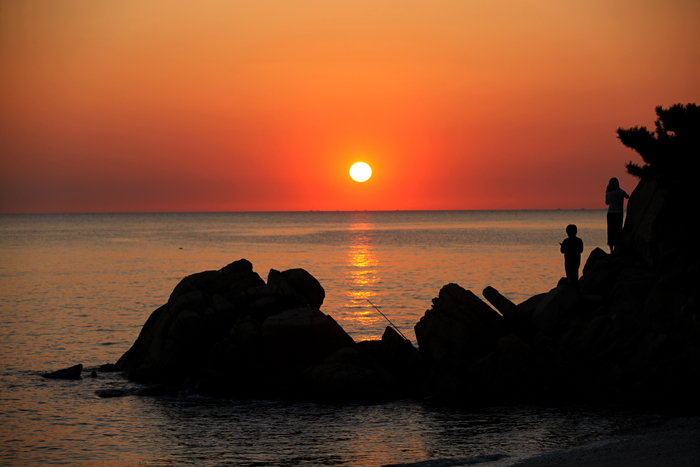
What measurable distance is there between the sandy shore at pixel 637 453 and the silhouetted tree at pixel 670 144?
23.7ft

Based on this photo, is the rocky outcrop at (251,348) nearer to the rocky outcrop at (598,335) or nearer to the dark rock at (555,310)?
the rocky outcrop at (598,335)

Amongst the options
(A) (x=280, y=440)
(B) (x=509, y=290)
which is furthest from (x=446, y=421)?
(B) (x=509, y=290)

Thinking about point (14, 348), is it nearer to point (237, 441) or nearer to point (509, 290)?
point (237, 441)

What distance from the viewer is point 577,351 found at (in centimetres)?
2141

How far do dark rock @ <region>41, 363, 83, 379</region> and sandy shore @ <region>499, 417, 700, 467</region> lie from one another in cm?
1765

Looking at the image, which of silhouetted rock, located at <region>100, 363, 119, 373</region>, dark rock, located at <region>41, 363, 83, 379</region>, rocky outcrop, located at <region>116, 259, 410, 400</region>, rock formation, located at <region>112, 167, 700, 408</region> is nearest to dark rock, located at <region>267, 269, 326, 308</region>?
rocky outcrop, located at <region>116, 259, 410, 400</region>

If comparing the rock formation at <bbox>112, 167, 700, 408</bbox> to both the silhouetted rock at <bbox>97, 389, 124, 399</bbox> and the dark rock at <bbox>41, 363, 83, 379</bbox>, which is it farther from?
the dark rock at <bbox>41, 363, 83, 379</bbox>

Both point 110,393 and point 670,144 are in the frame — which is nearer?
point 670,144

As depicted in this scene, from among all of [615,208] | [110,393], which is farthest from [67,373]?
[615,208]

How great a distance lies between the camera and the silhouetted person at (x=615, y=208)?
24.9 meters

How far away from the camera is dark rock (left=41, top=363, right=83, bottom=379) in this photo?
982 inches

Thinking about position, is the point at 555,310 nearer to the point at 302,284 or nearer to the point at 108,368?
the point at 302,284

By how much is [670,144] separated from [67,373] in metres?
22.6

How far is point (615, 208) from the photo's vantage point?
992 inches
